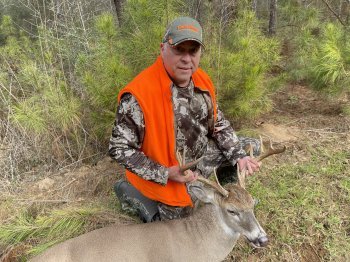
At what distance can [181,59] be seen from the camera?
2891mm

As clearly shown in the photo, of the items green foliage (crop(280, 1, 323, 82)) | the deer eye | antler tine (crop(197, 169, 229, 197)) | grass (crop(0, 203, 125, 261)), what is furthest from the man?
green foliage (crop(280, 1, 323, 82))

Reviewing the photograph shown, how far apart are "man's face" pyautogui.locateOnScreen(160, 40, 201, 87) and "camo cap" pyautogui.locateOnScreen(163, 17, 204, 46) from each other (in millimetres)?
62

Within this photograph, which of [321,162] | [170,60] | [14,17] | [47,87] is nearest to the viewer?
[170,60]

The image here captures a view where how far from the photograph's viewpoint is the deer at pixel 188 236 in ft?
9.14

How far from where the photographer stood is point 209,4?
4746 mm

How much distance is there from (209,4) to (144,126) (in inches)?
98.7

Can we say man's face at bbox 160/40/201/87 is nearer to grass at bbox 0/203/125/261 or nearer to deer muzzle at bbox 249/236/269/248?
deer muzzle at bbox 249/236/269/248

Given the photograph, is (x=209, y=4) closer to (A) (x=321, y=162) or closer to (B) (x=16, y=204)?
(A) (x=321, y=162)

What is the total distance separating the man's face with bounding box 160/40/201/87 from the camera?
2873mm

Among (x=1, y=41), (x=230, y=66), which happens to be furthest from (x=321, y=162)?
(x=1, y=41)

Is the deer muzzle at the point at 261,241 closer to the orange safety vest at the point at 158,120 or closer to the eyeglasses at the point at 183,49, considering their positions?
the orange safety vest at the point at 158,120

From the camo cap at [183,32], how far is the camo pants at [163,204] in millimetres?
1206

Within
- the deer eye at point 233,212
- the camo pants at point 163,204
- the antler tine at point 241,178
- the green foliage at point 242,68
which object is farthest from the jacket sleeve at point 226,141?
the green foliage at point 242,68

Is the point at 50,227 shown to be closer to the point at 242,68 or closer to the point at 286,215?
the point at 286,215
